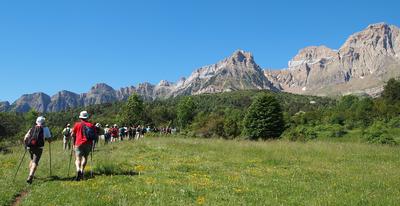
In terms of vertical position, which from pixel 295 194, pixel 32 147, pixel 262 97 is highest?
pixel 262 97

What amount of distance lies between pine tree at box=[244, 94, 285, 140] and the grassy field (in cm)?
6502

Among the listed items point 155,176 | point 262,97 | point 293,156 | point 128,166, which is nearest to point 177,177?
point 155,176

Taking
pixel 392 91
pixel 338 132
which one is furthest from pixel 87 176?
pixel 392 91

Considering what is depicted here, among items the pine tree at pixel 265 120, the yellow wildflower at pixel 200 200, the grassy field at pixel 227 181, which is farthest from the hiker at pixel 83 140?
the pine tree at pixel 265 120

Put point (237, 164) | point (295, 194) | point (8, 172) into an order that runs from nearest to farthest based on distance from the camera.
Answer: point (295, 194) → point (8, 172) → point (237, 164)

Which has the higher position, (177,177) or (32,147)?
(32,147)

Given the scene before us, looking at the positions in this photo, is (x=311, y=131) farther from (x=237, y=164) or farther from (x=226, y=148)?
(x=237, y=164)

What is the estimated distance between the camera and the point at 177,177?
17172 millimetres

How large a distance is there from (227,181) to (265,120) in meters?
78.4

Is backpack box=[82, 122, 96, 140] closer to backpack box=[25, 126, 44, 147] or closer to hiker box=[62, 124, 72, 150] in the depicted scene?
backpack box=[25, 126, 44, 147]

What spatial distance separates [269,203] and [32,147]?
31.8 ft

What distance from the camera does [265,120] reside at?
93.5m

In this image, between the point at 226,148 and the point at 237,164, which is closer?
the point at 237,164

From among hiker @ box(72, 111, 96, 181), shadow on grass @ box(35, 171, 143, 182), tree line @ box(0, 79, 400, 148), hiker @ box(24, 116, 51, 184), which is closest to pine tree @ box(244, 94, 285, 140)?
tree line @ box(0, 79, 400, 148)
